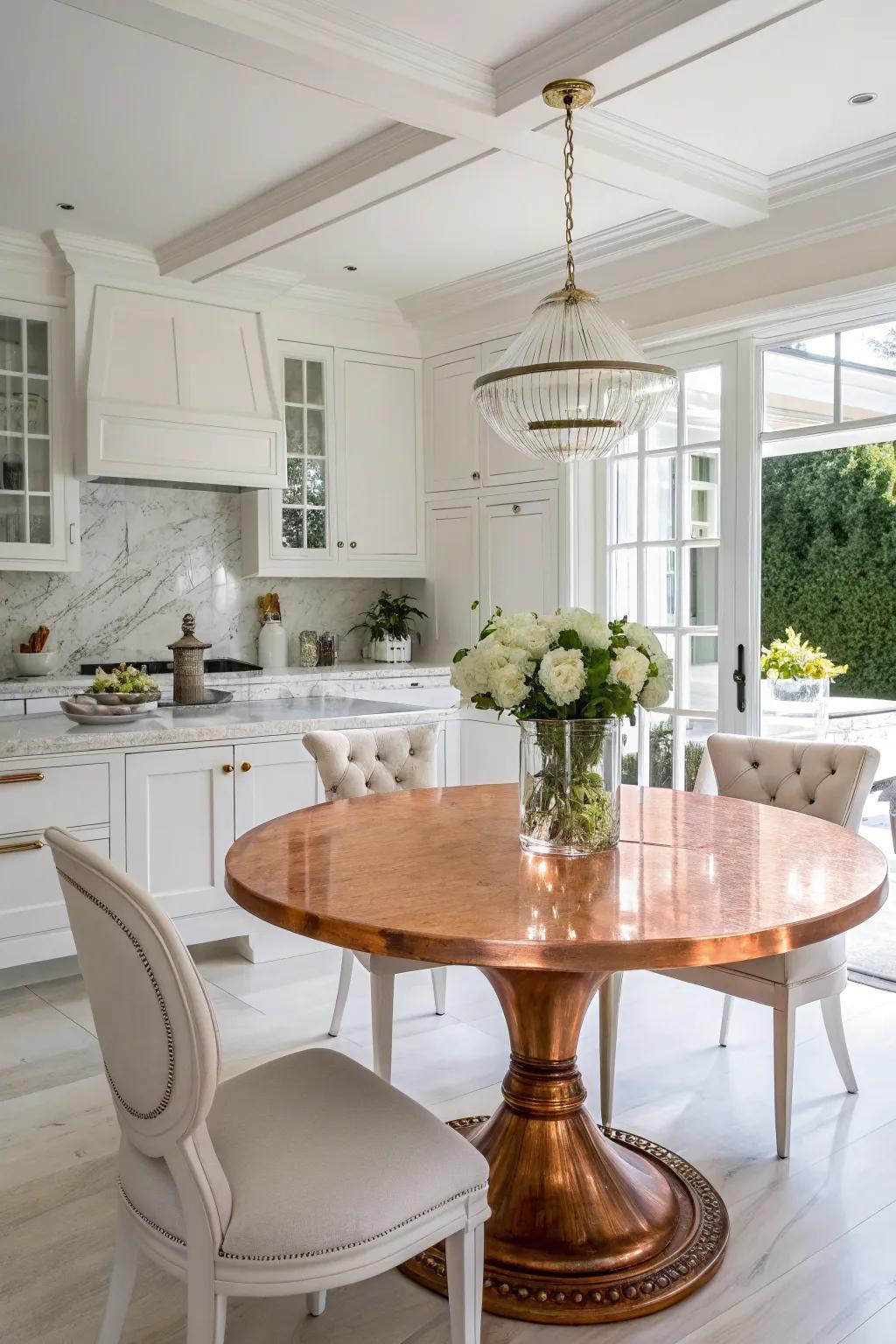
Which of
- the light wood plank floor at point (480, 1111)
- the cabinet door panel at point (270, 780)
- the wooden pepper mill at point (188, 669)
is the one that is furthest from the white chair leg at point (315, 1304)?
the wooden pepper mill at point (188, 669)

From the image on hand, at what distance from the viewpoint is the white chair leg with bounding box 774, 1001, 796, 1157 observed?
7.64 feet

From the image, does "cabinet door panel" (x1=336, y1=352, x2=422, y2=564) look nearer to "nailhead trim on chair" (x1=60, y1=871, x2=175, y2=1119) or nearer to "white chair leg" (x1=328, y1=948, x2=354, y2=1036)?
"white chair leg" (x1=328, y1=948, x2=354, y2=1036)

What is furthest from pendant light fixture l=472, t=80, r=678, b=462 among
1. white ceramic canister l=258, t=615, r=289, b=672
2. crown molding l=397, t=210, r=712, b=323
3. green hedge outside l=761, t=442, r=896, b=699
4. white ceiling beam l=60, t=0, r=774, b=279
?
green hedge outside l=761, t=442, r=896, b=699

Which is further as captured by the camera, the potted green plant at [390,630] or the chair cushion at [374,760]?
the potted green plant at [390,630]

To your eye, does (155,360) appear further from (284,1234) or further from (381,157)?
(284,1234)

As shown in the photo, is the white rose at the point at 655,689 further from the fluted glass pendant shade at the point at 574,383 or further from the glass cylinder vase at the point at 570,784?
the fluted glass pendant shade at the point at 574,383

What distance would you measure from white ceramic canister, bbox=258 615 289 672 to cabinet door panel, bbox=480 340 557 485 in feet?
4.13

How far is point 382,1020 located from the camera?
8.33ft

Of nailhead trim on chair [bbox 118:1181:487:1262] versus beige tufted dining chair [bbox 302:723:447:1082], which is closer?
nailhead trim on chair [bbox 118:1181:487:1262]

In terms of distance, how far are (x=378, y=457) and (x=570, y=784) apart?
151 inches

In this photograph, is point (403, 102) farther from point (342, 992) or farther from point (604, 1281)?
point (604, 1281)

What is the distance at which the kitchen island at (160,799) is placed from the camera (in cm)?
318

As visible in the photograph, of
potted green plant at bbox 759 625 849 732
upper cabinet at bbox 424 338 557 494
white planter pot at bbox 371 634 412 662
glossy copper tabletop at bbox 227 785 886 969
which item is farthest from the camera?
potted green plant at bbox 759 625 849 732

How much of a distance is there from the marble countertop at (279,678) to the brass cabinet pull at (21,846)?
1.32m
